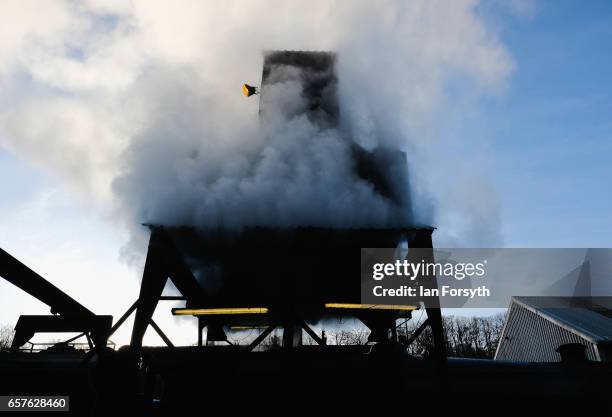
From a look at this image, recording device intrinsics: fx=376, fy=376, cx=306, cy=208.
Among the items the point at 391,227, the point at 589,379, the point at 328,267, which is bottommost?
the point at 589,379

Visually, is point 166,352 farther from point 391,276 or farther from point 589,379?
point 589,379

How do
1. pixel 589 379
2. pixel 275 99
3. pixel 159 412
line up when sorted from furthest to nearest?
pixel 275 99 < pixel 589 379 < pixel 159 412

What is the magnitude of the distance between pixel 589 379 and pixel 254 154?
11.1 metres

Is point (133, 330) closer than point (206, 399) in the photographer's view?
No

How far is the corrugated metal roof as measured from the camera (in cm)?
1958

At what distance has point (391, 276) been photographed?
33.4 ft

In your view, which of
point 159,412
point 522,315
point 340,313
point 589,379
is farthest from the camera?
point 522,315

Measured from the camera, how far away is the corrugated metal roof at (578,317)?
64.2ft

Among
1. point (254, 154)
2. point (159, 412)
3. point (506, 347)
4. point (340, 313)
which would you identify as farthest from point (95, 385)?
point (506, 347)

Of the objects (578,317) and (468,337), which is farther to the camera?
(468,337)

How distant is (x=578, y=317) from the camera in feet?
73.0

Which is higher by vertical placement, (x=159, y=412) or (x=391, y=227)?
(x=391, y=227)

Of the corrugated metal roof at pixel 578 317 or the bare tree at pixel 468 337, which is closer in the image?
the corrugated metal roof at pixel 578 317

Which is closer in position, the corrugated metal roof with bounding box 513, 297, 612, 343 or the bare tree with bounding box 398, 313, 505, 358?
the corrugated metal roof with bounding box 513, 297, 612, 343
